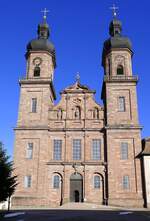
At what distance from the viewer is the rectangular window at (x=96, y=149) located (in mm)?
34969

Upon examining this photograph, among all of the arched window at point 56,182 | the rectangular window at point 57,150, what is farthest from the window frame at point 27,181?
the rectangular window at point 57,150

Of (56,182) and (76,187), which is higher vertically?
(56,182)

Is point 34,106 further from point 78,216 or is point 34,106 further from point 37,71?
point 78,216

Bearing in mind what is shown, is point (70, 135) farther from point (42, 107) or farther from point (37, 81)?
point (37, 81)

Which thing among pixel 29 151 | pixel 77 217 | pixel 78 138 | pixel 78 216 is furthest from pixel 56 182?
pixel 77 217

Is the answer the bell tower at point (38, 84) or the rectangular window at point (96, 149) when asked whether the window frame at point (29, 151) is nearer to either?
the bell tower at point (38, 84)

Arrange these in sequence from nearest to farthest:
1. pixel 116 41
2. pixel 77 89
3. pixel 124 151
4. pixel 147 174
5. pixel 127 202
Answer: pixel 127 202 < pixel 147 174 < pixel 124 151 < pixel 77 89 < pixel 116 41

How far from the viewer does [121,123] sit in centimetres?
3562

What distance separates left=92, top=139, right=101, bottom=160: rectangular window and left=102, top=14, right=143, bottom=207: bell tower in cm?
103

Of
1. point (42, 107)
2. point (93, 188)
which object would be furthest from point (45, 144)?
point (93, 188)

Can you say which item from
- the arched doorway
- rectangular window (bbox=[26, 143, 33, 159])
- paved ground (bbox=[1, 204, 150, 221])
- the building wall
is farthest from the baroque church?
paved ground (bbox=[1, 204, 150, 221])

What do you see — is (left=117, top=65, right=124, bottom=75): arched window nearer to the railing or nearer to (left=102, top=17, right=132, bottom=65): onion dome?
the railing

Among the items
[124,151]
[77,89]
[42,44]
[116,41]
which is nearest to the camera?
[124,151]

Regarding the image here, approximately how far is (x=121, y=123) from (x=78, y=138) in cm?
507
